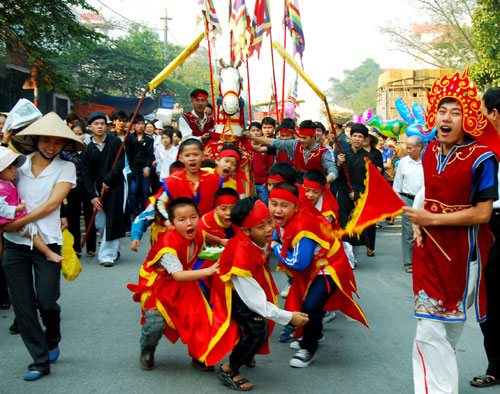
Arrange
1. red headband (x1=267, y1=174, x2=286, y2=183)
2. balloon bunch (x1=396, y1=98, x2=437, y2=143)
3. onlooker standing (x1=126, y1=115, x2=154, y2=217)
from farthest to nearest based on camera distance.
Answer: onlooker standing (x1=126, y1=115, x2=154, y2=217)
balloon bunch (x1=396, y1=98, x2=437, y2=143)
red headband (x1=267, y1=174, x2=286, y2=183)

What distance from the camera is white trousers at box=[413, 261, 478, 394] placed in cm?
367

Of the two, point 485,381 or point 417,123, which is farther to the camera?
point 417,123

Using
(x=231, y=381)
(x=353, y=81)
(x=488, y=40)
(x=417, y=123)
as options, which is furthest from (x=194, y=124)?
(x=353, y=81)

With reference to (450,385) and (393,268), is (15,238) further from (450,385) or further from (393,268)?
(393,268)

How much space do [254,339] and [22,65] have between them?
13711 millimetres

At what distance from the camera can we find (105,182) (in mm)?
8477

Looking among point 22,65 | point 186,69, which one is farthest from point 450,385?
point 186,69

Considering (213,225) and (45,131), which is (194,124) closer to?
(213,225)

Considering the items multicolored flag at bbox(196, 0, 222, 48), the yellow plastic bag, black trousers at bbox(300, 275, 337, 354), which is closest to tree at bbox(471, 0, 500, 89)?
multicolored flag at bbox(196, 0, 222, 48)

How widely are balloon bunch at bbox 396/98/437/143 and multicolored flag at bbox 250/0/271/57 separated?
102 inches

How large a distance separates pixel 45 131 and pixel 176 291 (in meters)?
1.50

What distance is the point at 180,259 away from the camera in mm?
4445

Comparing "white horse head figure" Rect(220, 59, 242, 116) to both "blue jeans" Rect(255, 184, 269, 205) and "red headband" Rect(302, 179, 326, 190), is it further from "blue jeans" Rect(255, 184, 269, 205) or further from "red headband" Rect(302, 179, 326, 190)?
"blue jeans" Rect(255, 184, 269, 205)

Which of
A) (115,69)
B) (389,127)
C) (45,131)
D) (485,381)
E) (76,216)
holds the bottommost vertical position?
(485,381)
